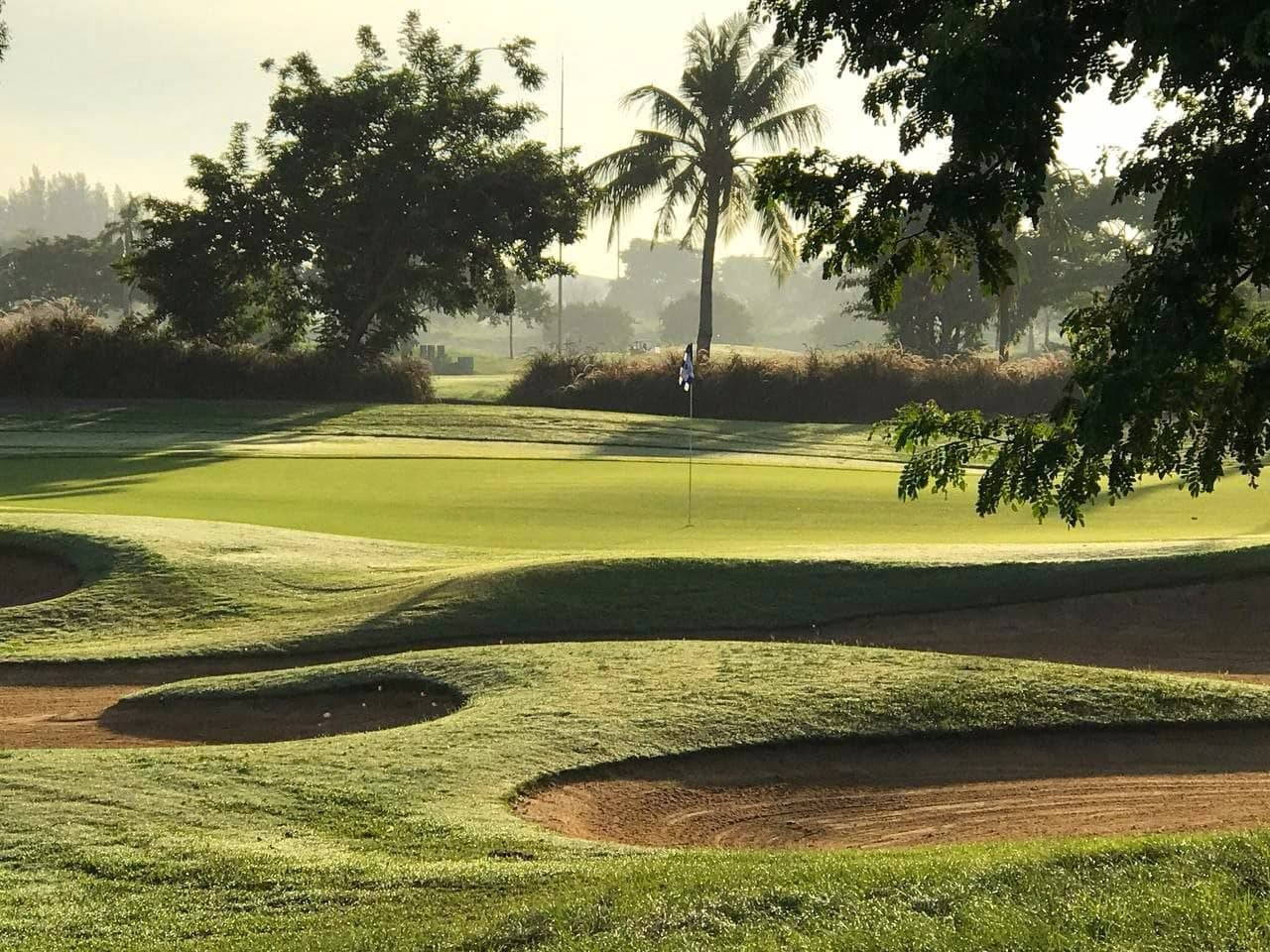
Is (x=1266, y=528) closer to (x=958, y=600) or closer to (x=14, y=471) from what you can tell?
(x=958, y=600)

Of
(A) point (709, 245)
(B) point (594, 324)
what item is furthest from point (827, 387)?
(B) point (594, 324)

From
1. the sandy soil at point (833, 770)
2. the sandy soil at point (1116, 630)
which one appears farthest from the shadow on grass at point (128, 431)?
the sandy soil at point (1116, 630)

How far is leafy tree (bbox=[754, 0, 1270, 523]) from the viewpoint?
800 cm

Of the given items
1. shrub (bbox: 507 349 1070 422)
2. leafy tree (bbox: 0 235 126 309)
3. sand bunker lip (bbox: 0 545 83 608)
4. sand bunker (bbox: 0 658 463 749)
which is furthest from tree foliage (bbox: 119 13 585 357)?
leafy tree (bbox: 0 235 126 309)

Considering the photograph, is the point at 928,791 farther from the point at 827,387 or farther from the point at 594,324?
the point at 594,324

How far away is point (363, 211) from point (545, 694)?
141ft

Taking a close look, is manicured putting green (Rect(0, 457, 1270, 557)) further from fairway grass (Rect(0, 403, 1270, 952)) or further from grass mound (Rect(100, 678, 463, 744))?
grass mound (Rect(100, 678, 463, 744))

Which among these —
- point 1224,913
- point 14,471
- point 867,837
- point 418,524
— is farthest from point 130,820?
point 14,471

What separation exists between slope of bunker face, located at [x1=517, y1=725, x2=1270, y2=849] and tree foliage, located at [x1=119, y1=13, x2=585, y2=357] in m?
43.4

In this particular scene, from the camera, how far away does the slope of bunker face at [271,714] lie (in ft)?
40.5

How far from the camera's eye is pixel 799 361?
5191 cm

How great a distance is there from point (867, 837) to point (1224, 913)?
9.79ft

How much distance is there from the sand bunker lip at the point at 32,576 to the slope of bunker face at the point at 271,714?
5.53 metres

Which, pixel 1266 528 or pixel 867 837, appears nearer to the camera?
pixel 867 837
